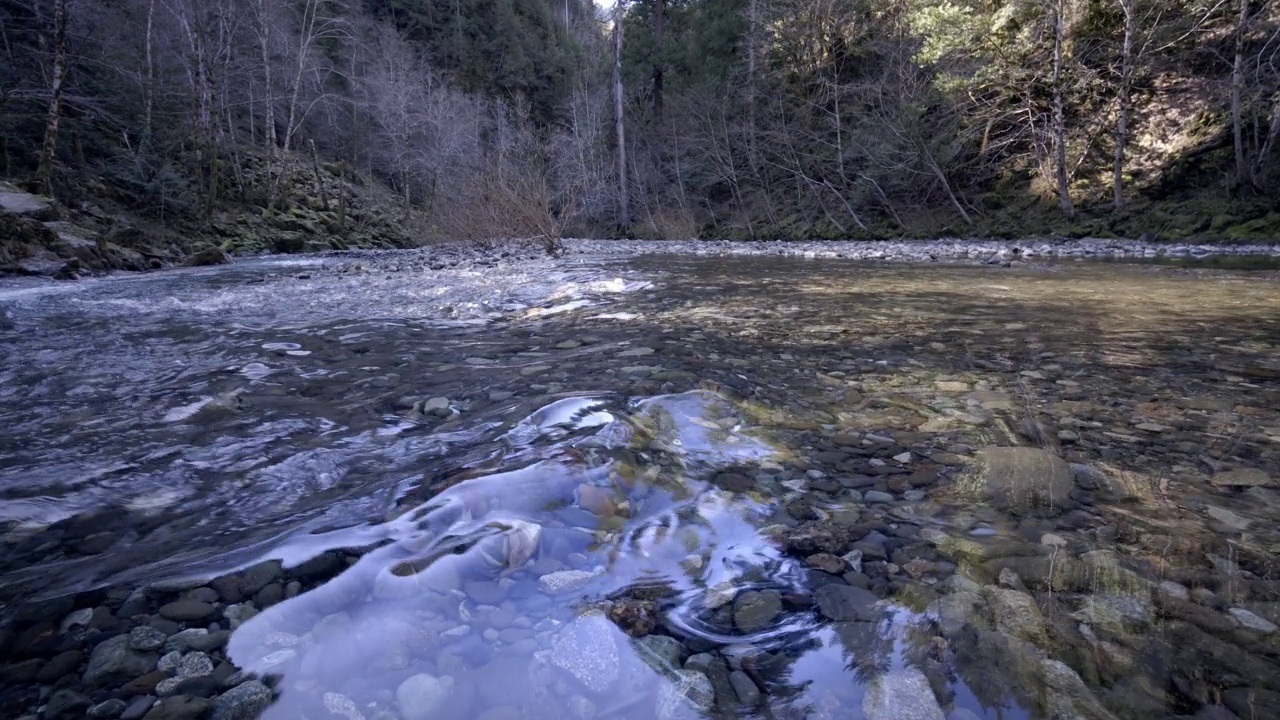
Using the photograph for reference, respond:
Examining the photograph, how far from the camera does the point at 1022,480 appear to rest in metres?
1.71

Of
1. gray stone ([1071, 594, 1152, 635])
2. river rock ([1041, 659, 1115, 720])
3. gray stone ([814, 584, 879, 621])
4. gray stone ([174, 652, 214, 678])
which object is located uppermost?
gray stone ([174, 652, 214, 678])

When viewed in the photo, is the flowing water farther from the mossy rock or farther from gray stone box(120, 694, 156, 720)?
the mossy rock

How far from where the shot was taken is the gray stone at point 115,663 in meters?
0.99

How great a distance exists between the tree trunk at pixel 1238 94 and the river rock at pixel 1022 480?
12557mm

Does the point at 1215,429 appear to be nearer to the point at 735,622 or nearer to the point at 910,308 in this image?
the point at 735,622

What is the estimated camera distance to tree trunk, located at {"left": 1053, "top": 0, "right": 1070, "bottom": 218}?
40.2ft

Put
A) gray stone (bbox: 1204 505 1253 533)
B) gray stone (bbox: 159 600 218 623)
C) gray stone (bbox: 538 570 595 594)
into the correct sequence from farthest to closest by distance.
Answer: gray stone (bbox: 1204 505 1253 533) → gray stone (bbox: 538 570 595 594) → gray stone (bbox: 159 600 218 623)

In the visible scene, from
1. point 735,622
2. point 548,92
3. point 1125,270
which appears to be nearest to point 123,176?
point 735,622

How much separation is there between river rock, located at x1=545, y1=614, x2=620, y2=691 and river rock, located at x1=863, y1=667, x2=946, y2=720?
1.36 feet

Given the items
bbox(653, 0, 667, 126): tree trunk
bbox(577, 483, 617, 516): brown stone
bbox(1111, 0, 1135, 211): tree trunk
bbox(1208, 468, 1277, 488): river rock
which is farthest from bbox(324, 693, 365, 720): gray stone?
bbox(653, 0, 667, 126): tree trunk

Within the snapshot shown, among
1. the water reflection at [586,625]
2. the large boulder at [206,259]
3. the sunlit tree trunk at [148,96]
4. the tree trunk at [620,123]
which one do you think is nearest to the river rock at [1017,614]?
the water reflection at [586,625]

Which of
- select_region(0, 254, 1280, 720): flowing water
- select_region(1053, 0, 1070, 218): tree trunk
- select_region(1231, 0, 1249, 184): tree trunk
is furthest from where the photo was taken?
select_region(1053, 0, 1070, 218): tree trunk

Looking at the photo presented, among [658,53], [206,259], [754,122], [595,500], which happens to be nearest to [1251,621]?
[595,500]

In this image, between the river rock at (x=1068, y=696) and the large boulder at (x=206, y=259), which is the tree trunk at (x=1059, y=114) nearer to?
the river rock at (x=1068, y=696)
